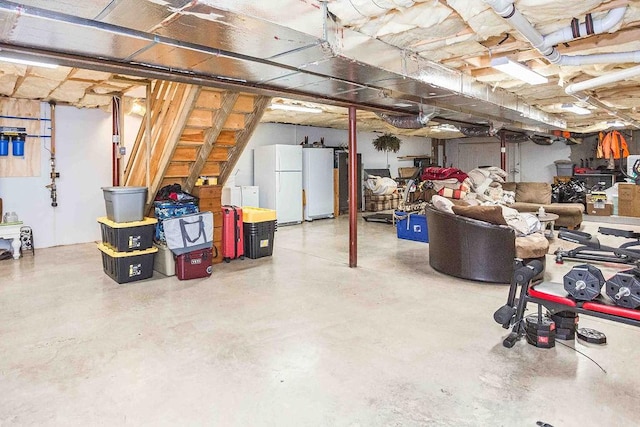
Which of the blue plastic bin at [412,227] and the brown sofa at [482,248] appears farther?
the blue plastic bin at [412,227]

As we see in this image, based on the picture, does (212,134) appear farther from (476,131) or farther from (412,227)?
(476,131)

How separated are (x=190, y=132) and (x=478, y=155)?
12177 millimetres

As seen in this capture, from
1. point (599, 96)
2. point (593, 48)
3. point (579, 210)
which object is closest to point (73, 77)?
point (593, 48)

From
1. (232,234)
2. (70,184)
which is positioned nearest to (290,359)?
(232,234)

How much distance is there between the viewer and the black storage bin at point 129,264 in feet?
14.8

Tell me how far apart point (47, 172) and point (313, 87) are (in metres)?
4.98

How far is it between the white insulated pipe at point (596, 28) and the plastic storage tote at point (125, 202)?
419cm

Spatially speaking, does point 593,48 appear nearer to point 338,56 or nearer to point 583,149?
point 338,56

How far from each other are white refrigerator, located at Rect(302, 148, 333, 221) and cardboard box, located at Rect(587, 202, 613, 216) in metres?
6.41

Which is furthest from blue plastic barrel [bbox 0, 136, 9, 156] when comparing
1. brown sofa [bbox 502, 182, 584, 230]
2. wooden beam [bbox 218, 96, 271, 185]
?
brown sofa [bbox 502, 182, 584, 230]

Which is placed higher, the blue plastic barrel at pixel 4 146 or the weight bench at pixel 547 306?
the blue plastic barrel at pixel 4 146

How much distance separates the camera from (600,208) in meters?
10.1

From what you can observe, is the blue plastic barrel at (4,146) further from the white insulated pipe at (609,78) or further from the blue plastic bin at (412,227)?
the white insulated pipe at (609,78)

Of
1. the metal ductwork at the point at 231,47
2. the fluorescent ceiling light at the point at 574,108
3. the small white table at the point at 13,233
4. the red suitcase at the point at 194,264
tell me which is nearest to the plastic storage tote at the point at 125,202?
→ the red suitcase at the point at 194,264
